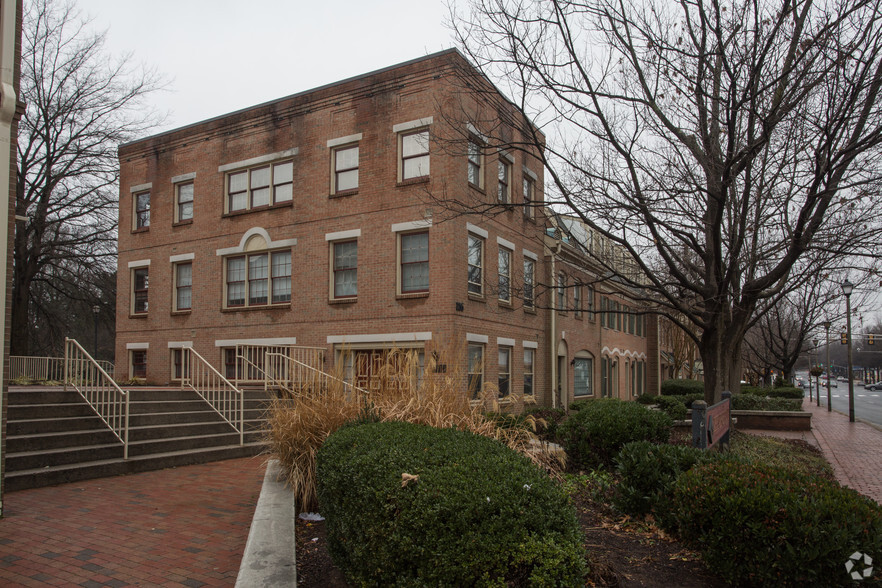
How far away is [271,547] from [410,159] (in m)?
14.2

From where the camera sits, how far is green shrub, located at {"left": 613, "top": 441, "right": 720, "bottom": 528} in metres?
5.60

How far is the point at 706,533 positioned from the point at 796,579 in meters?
0.67

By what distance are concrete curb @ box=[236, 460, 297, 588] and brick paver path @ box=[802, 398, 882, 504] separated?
6.38m

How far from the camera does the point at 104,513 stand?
6602mm

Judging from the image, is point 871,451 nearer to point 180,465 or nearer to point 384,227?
point 384,227

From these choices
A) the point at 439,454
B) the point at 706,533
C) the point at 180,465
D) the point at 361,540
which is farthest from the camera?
the point at 180,465

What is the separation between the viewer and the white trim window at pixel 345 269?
18.2 metres

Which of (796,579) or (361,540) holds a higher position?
(361,540)

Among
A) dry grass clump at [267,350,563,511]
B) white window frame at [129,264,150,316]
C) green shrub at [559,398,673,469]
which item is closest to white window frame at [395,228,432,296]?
green shrub at [559,398,673,469]

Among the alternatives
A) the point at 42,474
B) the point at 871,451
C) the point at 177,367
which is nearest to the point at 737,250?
the point at 871,451

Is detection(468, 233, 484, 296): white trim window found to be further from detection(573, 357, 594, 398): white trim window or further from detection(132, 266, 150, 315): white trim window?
detection(132, 266, 150, 315): white trim window

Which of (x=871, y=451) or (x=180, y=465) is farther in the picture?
(x=871, y=451)

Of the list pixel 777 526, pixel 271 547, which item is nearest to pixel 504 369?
pixel 271 547

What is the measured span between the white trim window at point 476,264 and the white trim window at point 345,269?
3305 mm
